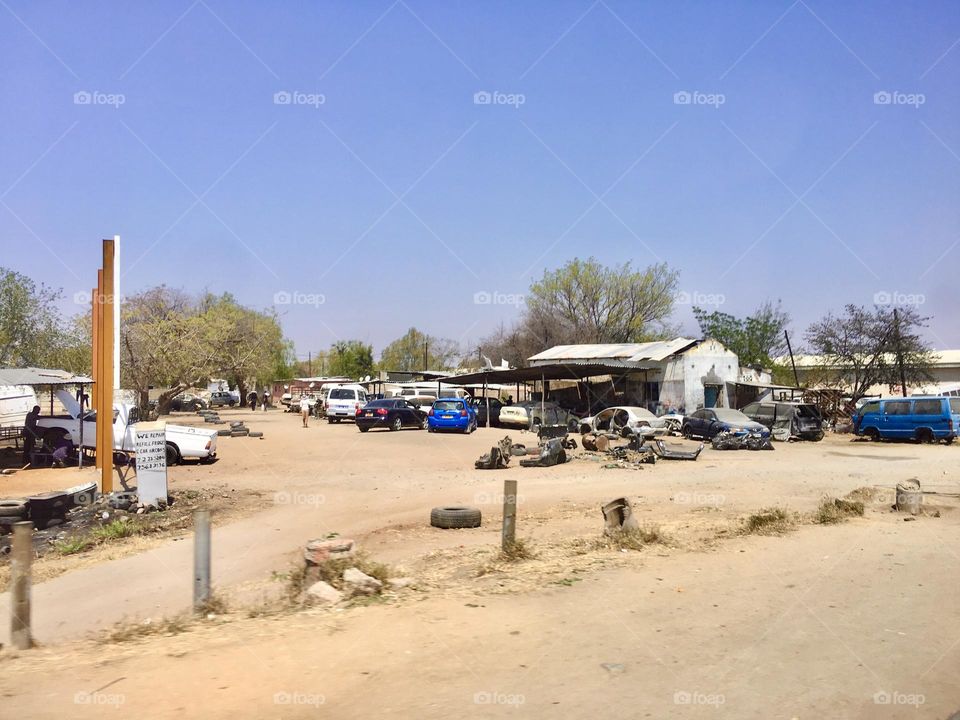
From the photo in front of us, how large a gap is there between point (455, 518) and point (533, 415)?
23.1m

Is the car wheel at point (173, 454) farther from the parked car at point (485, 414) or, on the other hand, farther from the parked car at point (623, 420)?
the parked car at point (485, 414)

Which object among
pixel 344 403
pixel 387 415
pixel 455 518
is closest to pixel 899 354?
pixel 387 415

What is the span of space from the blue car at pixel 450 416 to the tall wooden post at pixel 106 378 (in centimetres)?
1745

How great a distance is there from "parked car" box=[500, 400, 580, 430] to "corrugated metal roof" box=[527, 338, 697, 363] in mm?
6056

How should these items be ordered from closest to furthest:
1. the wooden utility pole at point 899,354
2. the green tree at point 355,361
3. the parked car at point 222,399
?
the wooden utility pole at point 899,354
the parked car at point 222,399
the green tree at point 355,361

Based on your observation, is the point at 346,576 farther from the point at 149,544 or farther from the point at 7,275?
the point at 7,275

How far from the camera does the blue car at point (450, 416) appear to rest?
3077cm

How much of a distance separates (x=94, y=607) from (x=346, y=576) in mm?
2633

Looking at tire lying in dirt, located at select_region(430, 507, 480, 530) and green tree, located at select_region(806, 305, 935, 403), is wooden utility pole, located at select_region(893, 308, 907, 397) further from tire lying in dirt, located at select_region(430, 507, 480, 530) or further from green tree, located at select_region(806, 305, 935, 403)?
tire lying in dirt, located at select_region(430, 507, 480, 530)

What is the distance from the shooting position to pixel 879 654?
232 inches

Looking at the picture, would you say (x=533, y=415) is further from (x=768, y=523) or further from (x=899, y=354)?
(x=768, y=523)

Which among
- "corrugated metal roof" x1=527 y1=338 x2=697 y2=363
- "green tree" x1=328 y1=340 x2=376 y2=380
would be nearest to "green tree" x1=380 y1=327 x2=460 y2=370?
"green tree" x1=328 y1=340 x2=376 y2=380

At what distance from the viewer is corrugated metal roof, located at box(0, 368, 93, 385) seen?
18406 mm

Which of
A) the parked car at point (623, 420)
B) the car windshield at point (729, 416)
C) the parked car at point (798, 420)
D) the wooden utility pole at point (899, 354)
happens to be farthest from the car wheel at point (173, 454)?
the wooden utility pole at point (899, 354)
